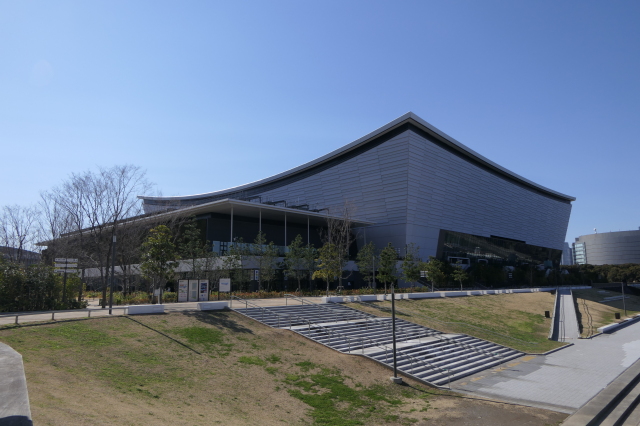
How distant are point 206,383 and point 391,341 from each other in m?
11.6

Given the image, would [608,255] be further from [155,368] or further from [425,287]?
[155,368]

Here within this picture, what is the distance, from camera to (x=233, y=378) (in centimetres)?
1458

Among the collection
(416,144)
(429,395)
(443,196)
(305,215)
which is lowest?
(429,395)

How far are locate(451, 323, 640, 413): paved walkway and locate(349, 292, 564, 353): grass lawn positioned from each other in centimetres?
251

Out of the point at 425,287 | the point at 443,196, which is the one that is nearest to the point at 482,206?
the point at 443,196

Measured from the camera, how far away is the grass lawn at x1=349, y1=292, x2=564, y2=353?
27406 millimetres

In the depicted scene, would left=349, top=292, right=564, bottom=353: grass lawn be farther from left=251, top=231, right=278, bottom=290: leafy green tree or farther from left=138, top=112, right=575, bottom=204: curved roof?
left=138, top=112, right=575, bottom=204: curved roof

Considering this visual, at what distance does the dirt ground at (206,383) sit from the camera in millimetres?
10117

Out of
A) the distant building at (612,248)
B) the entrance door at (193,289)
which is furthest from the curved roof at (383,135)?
the distant building at (612,248)

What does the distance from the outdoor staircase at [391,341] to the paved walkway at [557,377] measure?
3.28ft

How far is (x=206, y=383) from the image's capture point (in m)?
13.6

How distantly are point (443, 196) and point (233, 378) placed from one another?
5466 centimetres

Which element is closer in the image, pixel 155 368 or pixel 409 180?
pixel 155 368

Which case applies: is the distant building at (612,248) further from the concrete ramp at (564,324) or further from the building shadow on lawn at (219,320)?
the building shadow on lawn at (219,320)
